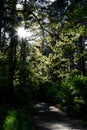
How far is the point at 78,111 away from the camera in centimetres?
1534

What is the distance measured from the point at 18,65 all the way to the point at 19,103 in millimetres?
2673

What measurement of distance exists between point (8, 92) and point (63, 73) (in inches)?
527

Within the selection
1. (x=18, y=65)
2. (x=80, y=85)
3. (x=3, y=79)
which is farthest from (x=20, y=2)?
(x=80, y=85)

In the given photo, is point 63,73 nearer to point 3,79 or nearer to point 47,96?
point 47,96

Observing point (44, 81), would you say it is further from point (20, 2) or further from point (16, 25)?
point (20, 2)

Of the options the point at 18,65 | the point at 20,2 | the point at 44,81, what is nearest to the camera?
the point at 18,65

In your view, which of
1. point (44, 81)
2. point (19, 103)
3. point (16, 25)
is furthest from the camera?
point (44, 81)

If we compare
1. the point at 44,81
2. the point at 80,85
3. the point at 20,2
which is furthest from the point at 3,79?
the point at 44,81

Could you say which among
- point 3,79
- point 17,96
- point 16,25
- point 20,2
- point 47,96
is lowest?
point 47,96

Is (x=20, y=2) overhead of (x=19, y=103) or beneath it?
overhead

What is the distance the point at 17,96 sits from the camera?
16.9m

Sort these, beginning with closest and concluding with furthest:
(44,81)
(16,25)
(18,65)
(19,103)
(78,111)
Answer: (78,111) < (19,103) < (18,65) < (16,25) < (44,81)

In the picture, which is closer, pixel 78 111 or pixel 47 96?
pixel 78 111

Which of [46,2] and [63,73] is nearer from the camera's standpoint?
[46,2]
